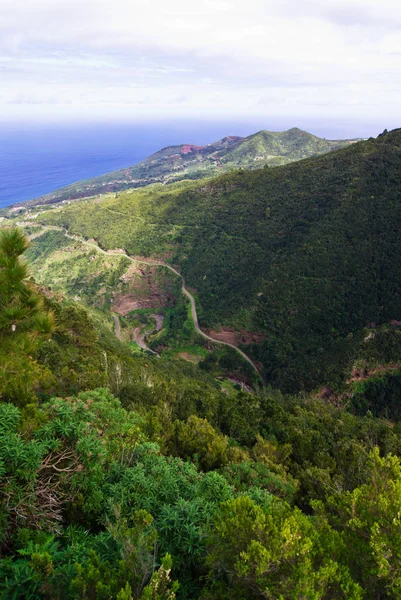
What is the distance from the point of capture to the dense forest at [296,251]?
44250 millimetres

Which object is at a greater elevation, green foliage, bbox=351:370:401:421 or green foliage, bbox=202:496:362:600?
green foliage, bbox=202:496:362:600

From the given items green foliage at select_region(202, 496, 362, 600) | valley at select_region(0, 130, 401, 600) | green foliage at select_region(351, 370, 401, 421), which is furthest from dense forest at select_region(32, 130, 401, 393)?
green foliage at select_region(202, 496, 362, 600)

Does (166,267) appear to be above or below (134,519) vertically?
below

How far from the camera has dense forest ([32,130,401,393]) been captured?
44.2m

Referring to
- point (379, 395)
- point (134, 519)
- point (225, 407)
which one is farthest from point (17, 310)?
point (379, 395)

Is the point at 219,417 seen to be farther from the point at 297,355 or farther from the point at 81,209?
the point at 81,209

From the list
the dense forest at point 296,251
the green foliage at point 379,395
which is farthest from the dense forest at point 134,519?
the dense forest at point 296,251

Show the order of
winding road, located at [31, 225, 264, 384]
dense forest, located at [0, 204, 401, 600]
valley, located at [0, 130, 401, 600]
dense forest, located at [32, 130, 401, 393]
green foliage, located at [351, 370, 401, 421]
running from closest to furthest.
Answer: dense forest, located at [0, 204, 401, 600] → valley, located at [0, 130, 401, 600] → green foliage, located at [351, 370, 401, 421] → dense forest, located at [32, 130, 401, 393] → winding road, located at [31, 225, 264, 384]

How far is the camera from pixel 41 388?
13.9 metres

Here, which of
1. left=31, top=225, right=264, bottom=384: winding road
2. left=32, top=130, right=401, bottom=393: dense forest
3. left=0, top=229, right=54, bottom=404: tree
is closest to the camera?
left=0, top=229, right=54, bottom=404: tree

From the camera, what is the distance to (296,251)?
176ft

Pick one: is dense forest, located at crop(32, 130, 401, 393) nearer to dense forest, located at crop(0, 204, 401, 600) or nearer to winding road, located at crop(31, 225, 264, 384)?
winding road, located at crop(31, 225, 264, 384)

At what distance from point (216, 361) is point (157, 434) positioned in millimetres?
36782

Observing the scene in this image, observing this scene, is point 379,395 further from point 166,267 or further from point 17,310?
point 166,267
